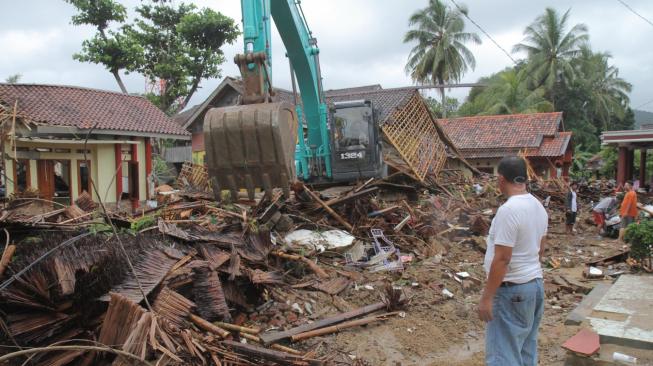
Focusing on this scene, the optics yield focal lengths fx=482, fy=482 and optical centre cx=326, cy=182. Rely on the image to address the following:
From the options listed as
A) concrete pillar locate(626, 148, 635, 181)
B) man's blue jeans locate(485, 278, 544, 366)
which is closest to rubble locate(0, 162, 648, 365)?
man's blue jeans locate(485, 278, 544, 366)

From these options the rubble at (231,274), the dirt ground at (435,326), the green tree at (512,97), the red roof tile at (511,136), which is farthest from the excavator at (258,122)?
the green tree at (512,97)

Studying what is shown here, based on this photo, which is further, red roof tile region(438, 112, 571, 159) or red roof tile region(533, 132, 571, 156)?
red roof tile region(438, 112, 571, 159)

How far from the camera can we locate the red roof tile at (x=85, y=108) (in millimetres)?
13547

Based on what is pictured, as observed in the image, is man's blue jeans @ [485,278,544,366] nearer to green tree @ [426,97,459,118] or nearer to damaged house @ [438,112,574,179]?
damaged house @ [438,112,574,179]

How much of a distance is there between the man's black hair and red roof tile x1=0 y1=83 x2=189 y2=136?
11330mm

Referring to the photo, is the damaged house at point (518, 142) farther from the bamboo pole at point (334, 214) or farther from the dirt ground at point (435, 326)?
the bamboo pole at point (334, 214)

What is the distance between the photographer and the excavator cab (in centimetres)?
1077

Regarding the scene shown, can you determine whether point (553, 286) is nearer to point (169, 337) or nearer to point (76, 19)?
point (169, 337)

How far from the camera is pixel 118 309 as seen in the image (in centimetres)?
410

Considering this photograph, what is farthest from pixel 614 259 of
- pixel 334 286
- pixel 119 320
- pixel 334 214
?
pixel 119 320

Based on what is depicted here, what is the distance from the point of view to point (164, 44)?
85.5 feet

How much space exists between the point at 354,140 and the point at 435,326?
18.4 feet

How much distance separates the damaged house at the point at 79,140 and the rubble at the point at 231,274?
4.58m

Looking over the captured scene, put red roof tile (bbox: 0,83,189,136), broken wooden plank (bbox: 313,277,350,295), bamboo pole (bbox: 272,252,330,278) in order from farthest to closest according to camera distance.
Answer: red roof tile (bbox: 0,83,189,136) → bamboo pole (bbox: 272,252,330,278) → broken wooden plank (bbox: 313,277,350,295)
